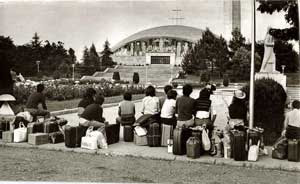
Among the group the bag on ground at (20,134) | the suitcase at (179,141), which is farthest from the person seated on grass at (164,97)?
the bag on ground at (20,134)

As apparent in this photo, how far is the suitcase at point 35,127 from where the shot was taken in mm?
8317

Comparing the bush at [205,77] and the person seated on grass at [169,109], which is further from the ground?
the bush at [205,77]

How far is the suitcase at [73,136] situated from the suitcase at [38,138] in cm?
70

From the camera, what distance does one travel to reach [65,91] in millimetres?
9977

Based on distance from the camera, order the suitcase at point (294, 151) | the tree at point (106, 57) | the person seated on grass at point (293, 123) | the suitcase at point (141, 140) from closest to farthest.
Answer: the suitcase at point (294, 151), the person seated on grass at point (293, 123), the suitcase at point (141, 140), the tree at point (106, 57)

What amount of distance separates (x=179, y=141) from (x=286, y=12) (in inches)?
122

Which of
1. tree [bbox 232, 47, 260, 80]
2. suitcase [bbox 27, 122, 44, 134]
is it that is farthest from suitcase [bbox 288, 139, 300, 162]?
suitcase [bbox 27, 122, 44, 134]

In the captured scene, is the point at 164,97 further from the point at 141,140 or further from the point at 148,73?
the point at 148,73

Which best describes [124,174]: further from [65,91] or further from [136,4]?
[65,91]

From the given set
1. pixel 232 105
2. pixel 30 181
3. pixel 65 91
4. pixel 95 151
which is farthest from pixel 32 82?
pixel 232 105

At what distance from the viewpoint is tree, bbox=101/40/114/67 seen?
369 inches

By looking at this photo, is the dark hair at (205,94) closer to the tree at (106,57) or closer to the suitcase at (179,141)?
the suitcase at (179,141)

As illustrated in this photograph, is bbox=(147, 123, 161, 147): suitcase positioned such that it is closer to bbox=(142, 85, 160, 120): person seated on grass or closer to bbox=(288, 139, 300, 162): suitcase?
bbox=(142, 85, 160, 120): person seated on grass

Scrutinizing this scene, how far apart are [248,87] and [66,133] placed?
12.1ft
